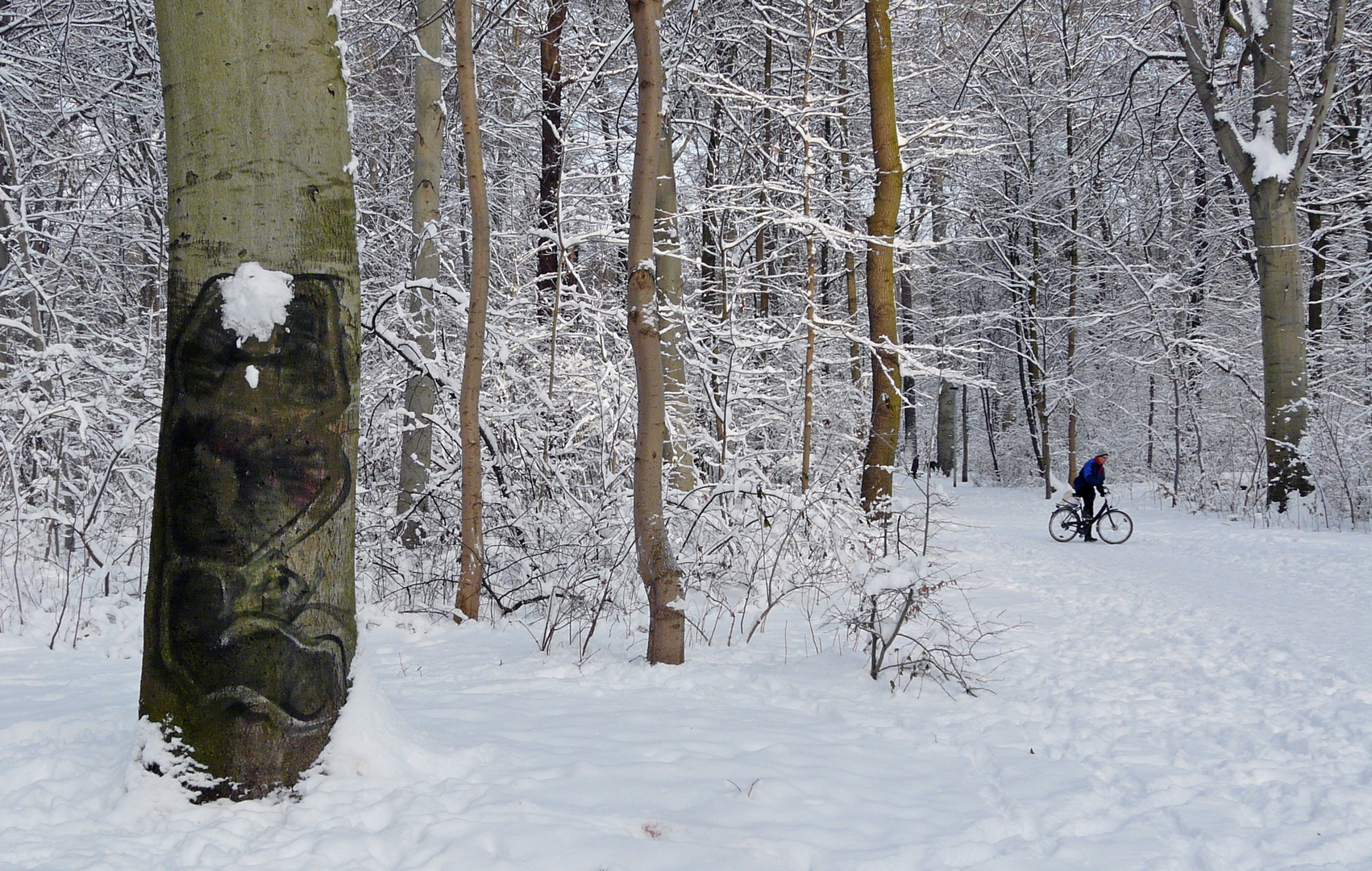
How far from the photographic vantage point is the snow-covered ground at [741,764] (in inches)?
88.4

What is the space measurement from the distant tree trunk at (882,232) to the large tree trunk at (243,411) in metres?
7.41

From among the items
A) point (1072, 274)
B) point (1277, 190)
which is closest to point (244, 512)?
point (1277, 190)

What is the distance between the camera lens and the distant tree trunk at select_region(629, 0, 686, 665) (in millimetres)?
4164

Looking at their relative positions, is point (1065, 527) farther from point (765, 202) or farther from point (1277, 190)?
point (765, 202)

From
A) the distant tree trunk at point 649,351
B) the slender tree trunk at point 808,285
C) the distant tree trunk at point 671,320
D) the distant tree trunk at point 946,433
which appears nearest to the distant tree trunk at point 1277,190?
the slender tree trunk at point 808,285

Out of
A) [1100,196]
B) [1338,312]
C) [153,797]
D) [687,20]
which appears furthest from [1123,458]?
[153,797]

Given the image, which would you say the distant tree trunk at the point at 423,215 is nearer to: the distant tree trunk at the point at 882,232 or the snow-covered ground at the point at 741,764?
the snow-covered ground at the point at 741,764

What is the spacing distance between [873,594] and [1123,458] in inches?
938

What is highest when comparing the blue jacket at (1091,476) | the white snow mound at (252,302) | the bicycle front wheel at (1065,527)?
the white snow mound at (252,302)

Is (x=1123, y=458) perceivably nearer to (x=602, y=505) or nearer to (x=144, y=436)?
(x=602, y=505)

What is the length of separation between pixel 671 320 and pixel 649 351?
4.07m

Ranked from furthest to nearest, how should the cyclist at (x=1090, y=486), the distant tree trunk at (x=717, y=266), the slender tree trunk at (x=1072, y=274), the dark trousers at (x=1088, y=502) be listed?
the slender tree trunk at (x=1072, y=274) < the dark trousers at (x=1088, y=502) < the cyclist at (x=1090, y=486) < the distant tree trunk at (x=717, y=266)

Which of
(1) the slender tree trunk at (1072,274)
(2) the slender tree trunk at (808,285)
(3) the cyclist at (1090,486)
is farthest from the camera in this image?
(1) the slender tree trunk at (1072,274)

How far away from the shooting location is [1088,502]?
13000 millimetres
